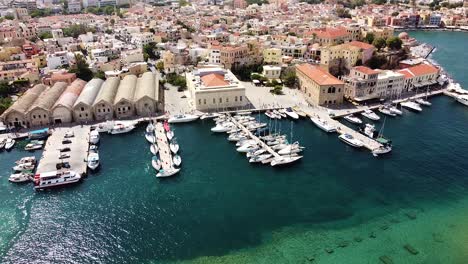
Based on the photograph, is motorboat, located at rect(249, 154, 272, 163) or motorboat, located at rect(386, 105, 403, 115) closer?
motorboat, located at rect(249, 154, 272, 163)

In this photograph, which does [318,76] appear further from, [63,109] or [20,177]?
[20,177]

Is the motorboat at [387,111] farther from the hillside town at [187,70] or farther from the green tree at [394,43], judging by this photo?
the green tree at [394,43]

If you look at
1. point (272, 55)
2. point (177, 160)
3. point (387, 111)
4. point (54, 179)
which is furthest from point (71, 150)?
point (272, 55)

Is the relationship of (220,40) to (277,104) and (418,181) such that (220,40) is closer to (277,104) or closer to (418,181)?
(277,104)

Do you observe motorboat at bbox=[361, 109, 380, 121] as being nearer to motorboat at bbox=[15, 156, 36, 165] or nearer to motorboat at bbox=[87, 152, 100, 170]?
motorboat at bbox=[87, 152, 100, 170]

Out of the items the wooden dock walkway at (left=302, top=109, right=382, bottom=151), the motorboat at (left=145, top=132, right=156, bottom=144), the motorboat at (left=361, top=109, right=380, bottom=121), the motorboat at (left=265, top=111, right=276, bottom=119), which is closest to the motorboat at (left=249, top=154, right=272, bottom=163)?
the motorboat at (left=265, top=111, right=276, bottom=119)

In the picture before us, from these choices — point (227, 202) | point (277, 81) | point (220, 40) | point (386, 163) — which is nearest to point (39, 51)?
point (220, 40)
